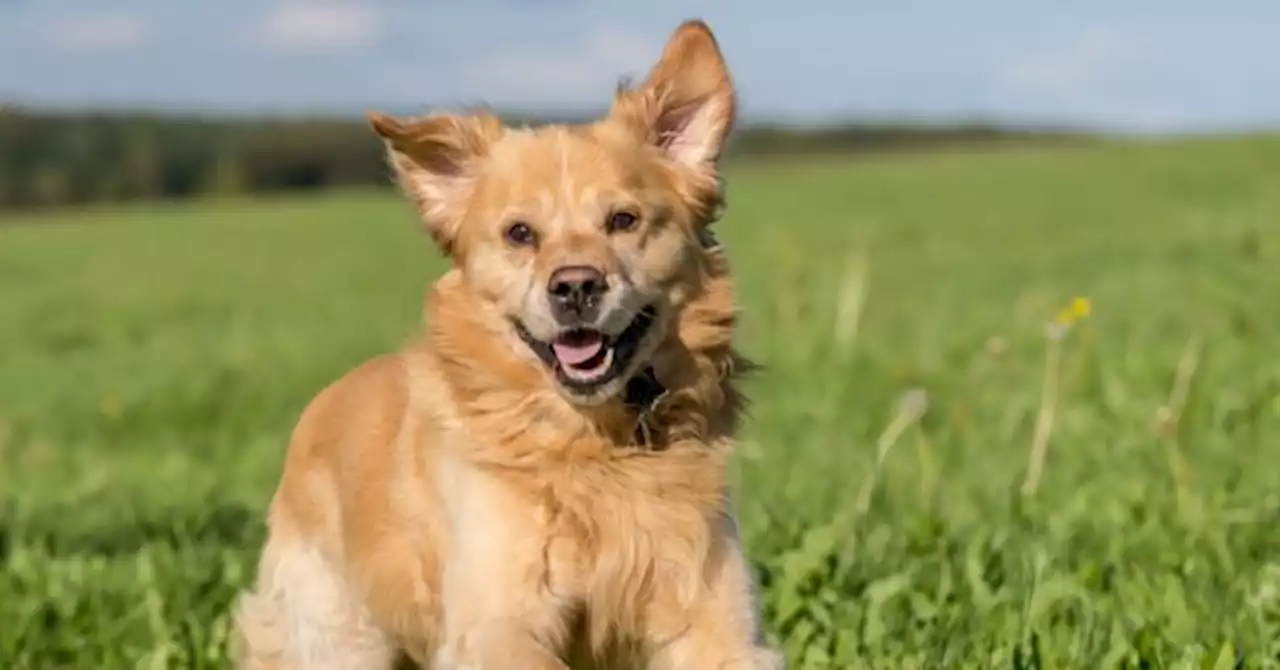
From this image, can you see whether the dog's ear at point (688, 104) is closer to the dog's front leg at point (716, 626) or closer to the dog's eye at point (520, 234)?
the dog's eye at point (520, 234)

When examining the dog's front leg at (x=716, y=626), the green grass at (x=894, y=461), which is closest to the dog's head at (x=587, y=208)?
the dog's front leg at (x=716, y=626)

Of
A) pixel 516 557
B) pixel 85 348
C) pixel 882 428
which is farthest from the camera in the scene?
pixel 85 348

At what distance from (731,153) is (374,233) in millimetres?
38596

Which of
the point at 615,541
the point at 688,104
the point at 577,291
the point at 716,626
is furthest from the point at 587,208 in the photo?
the point at 716,626

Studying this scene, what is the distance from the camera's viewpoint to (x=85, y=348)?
64.9 feet

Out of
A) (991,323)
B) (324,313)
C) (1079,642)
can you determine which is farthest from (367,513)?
(324,313)

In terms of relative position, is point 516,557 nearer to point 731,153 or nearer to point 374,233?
point 731,153

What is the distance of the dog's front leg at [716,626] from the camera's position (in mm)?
4379

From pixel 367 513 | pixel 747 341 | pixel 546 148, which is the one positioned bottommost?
pixel 747 341

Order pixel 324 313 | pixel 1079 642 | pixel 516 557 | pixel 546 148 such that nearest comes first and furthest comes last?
pixel 516 557 → pixel 546 148 → pixel 1079 642 → pixel 324 313

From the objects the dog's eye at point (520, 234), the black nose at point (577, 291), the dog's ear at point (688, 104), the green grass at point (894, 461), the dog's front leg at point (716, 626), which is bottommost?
the green grass at point (894, 461)

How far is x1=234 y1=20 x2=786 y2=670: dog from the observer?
4418 millimetres

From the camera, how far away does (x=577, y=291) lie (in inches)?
169

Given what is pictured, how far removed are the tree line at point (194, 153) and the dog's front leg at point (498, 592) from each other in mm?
83906
